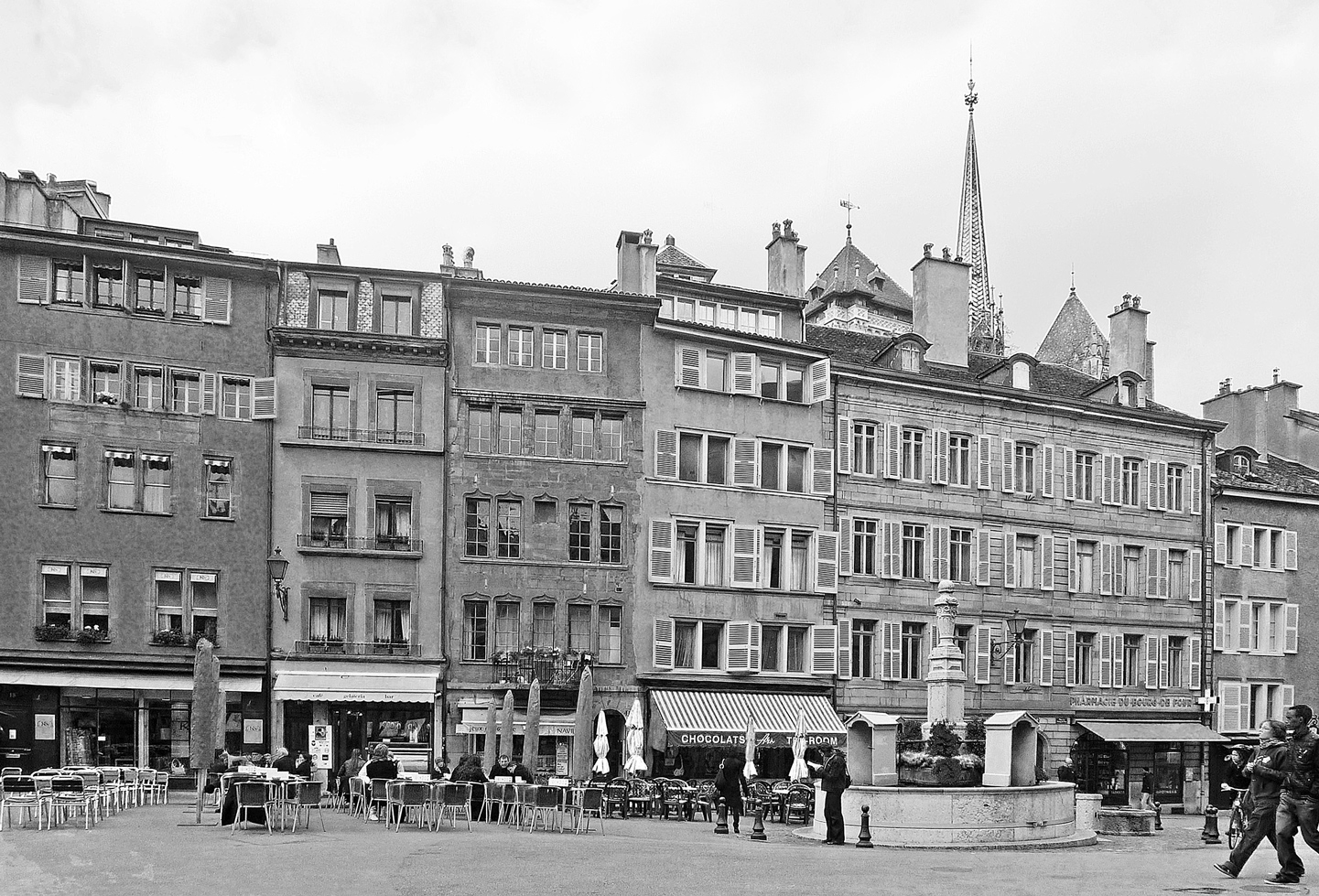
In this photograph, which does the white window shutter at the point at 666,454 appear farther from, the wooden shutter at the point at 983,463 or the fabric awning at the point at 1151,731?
the fabric awning at the point at 1151,731

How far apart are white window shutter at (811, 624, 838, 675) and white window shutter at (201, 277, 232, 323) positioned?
18.8 m

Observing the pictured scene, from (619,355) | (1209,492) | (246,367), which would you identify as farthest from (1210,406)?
(246,367)

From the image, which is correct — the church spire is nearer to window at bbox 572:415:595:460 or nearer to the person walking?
window at bbox 572:415:595:460

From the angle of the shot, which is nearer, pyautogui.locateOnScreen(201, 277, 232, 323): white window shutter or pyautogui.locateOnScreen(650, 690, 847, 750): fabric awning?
pyautogui.locateOnScreen(201, 277, 232, 323): white window shutter

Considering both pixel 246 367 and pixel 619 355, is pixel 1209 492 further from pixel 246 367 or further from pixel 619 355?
pixel 246 367

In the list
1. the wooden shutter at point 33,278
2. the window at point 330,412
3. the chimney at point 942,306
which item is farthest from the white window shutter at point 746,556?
the wooden shutter at point 33,278

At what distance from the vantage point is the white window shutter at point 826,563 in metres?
45.3

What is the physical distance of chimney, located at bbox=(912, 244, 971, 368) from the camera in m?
50.9

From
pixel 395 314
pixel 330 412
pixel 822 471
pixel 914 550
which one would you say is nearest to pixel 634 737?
pixel 822 471

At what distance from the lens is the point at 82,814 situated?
25.5 metres

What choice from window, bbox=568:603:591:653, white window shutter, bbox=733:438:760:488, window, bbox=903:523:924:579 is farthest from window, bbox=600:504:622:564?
window, bbox=903:523:924:579

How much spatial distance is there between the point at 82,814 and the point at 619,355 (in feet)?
70.8

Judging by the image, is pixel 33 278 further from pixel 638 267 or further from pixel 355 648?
pixel 638 267

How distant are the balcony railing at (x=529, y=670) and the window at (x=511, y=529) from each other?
2.78 meters
